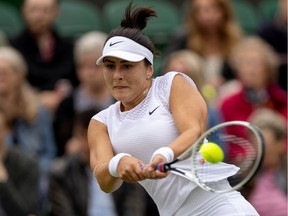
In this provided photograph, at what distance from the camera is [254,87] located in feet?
27.5

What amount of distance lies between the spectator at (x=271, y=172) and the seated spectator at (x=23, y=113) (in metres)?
1.74

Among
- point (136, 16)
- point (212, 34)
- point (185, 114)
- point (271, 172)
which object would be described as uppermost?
point (136, 16)

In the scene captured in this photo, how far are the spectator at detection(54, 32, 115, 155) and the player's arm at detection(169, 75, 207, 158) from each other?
10.3 feet

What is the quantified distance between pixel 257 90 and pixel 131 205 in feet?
5.86

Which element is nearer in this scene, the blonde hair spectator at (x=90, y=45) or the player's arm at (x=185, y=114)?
the player's arm at (x=185, y=114)

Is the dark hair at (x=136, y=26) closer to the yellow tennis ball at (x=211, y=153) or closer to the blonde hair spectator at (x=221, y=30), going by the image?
the yellow tennis ball at (x=211, y=153)

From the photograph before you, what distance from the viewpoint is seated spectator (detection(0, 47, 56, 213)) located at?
7.96 m

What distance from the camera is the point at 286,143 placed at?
8.15 metres

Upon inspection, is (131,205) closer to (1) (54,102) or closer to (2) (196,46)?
(1) (54,102)

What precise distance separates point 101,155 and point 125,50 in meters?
0.55

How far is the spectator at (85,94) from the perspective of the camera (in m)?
8.16

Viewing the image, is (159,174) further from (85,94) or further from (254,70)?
(254,70)

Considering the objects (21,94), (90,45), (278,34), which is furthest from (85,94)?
(278,34)

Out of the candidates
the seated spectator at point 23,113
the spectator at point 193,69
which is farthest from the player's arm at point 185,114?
the seated spectator at point 23,113
